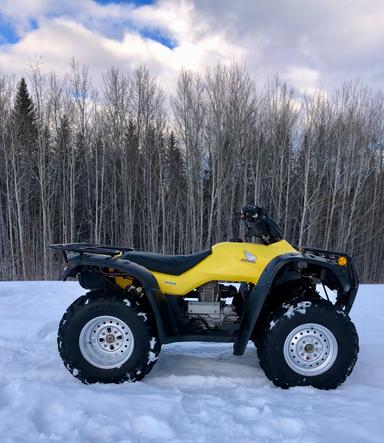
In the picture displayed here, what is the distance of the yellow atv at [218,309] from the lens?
3.28m

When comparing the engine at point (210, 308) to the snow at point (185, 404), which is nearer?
the snow at point (185, 404)

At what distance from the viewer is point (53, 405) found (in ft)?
8.78

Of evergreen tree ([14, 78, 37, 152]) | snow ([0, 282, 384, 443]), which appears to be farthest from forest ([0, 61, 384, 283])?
snow ([0, 282, 384, 443])

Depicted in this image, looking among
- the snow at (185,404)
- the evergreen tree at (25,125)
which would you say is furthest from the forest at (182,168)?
the snow at (185,404)

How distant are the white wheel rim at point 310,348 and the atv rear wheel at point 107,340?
→ 112 centimetres

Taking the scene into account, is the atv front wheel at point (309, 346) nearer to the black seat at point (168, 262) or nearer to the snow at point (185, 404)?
the snow at point (185, 404)

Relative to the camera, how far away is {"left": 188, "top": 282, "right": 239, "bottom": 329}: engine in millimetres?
3582

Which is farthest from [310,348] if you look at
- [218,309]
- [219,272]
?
[219,272]

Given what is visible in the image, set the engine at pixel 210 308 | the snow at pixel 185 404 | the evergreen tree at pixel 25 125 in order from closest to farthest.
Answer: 1. the snow at pixel 185 404
2. the engine at pixel 210 308
3. the evergreen tree at pixel 25 125

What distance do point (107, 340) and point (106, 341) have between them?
1 centimetres

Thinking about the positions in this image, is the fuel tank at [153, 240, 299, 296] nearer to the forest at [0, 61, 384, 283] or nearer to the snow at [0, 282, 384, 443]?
the snow at [0, 282, 384, 443]

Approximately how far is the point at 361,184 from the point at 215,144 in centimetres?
875

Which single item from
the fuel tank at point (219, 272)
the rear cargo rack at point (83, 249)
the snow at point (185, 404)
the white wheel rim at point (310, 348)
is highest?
the rear cargo rack at point (83, 249)

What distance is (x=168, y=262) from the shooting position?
3598 millimetres
